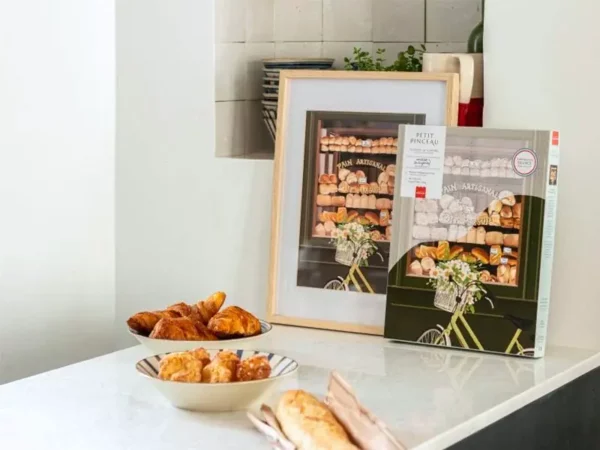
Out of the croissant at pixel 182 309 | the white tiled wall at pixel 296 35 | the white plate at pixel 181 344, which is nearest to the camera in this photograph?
the white plate at pixel 181 344

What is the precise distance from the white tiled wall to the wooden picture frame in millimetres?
201

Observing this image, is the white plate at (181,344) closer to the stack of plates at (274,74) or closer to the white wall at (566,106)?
the white wall at (566,106)

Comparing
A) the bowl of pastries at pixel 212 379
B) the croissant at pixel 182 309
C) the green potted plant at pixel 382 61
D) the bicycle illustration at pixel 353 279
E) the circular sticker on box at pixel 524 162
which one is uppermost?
the green potted plant at pixel 382 61

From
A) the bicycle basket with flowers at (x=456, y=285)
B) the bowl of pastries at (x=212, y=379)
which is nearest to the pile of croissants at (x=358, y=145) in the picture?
the bicycle basket with flowers at (x=456, y=285)

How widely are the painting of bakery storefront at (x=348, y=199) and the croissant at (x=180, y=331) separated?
14.3 inches

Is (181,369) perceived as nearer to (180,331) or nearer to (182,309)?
(180,331)

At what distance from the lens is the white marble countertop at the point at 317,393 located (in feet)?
4.34

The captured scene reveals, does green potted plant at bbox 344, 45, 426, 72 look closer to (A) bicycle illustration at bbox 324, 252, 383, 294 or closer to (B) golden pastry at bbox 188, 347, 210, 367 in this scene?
(A) bicycle illustration at bbox 324, 252, 383, 294

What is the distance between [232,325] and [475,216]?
46 centimetres

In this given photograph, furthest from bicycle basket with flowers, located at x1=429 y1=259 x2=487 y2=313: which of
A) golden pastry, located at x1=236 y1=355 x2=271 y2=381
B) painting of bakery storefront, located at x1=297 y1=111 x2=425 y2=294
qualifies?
golden pastry, located at x1=236 y1=355 x2=271 y2=381

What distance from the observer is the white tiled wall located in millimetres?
2135

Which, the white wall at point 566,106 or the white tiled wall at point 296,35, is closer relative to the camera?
the white wall at point 566,106

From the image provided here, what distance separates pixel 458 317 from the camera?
1.77 m

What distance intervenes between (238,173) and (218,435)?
0.83 metres
